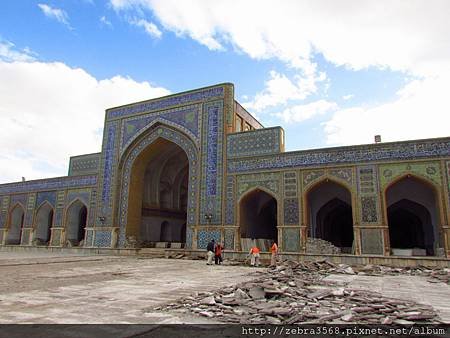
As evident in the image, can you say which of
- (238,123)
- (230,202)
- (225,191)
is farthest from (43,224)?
(238,123)

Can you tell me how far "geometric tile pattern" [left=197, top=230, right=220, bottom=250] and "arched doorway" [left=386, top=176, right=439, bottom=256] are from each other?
7.01 m

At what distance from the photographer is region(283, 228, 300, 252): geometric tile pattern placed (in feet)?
45.8

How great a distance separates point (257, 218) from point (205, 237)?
10.6ft

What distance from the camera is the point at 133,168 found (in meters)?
19.2

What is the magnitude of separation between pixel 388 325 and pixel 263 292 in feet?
5.79

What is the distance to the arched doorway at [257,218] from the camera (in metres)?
15.5

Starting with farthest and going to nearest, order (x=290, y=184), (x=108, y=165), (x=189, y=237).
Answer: (x=108, y=165)
(x=189, y=237)
(x=290, y=184)

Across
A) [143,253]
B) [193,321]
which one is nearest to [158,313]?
[193,321]

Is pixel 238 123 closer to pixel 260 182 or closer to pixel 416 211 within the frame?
pixel 260 182

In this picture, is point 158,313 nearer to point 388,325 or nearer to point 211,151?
point 388,325

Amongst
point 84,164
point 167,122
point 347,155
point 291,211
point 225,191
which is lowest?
point 291,211

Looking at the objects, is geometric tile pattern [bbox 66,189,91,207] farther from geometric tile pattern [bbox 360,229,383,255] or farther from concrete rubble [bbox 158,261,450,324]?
concrete rubble [bbox 158,261,450,324]

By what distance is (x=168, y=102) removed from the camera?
1875cm

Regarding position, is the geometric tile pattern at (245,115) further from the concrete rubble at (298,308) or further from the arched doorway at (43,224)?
the concrete rubble at (298,308)
